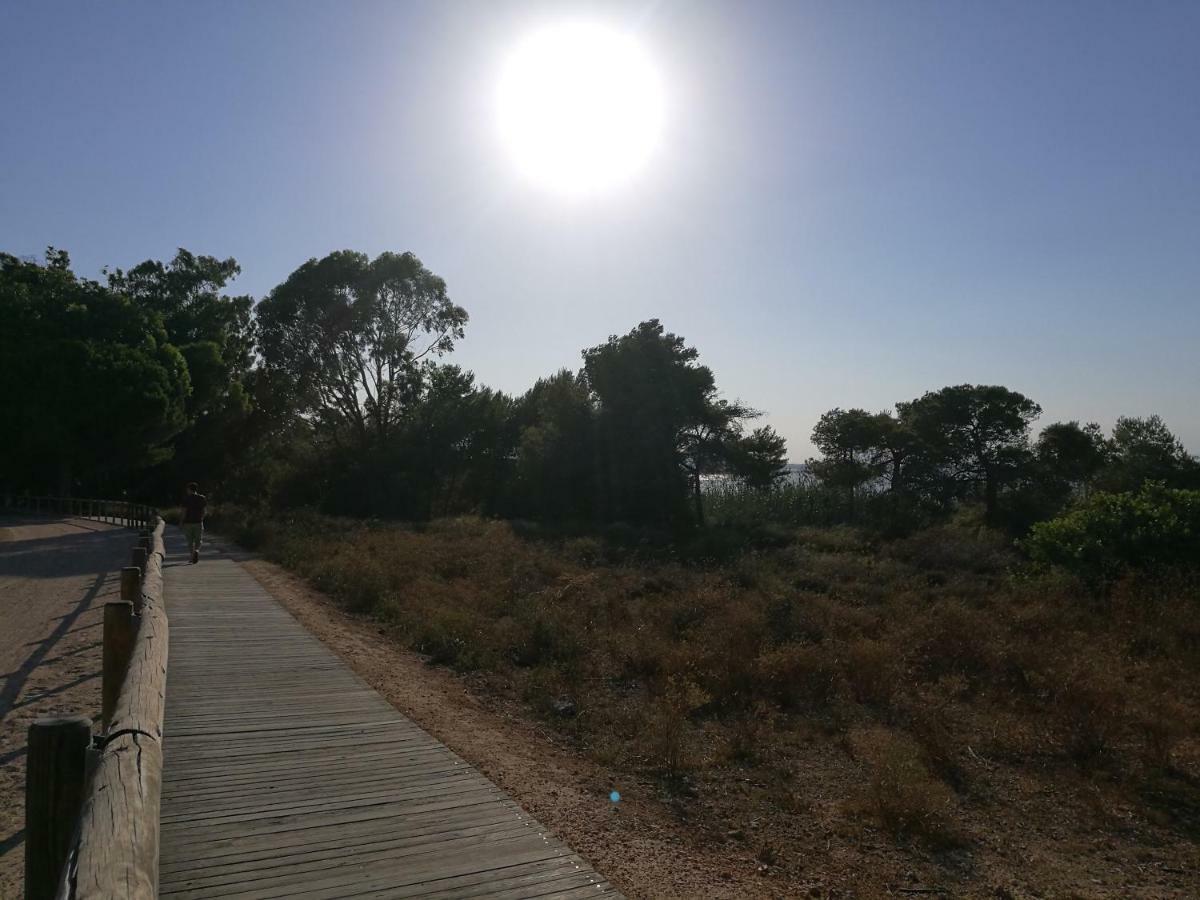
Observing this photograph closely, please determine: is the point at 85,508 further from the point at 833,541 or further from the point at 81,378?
the point at 833,541

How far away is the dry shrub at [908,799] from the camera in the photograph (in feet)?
17.9

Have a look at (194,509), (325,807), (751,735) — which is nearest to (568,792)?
(325,807)

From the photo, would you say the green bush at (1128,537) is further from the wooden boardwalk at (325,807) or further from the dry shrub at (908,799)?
the wooden boardwalk at (325,807)

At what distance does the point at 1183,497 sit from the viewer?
14148 mm

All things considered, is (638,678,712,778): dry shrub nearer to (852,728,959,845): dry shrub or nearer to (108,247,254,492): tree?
(852,728,959,845): dry shrub

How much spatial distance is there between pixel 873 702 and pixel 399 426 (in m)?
36.1

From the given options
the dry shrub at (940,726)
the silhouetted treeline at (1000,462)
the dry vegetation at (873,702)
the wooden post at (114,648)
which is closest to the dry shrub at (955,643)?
the dry vegetation at (873,702)

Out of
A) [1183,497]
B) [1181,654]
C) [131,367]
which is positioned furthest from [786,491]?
[131,367]

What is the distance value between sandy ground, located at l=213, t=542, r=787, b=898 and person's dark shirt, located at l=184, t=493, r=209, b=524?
8.16 metres

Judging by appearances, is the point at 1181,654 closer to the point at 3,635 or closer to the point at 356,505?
the point at 3,635

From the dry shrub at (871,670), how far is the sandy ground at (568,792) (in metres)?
3.55

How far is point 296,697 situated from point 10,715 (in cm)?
338

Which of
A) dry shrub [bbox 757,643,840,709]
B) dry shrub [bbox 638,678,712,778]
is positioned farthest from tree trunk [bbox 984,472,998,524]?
dry shrub [bbox 638,678,712,778]

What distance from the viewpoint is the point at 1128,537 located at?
13781 mm
